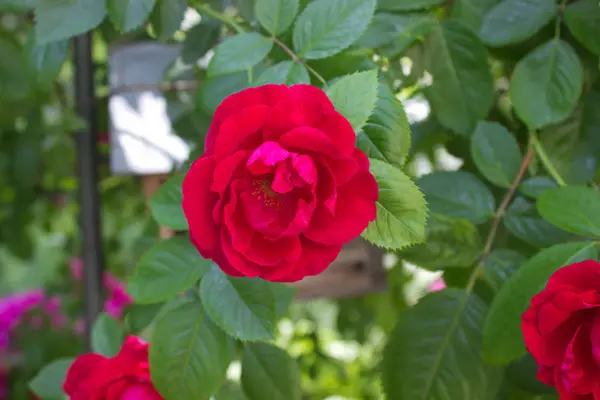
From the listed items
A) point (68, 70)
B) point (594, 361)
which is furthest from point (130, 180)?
point (594, 361)

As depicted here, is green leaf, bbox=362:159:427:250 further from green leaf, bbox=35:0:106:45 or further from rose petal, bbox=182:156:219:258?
green leaf, bbox=35:0:106:45

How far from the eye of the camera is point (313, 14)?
0.36 metres

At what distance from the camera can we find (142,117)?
2.23 ft

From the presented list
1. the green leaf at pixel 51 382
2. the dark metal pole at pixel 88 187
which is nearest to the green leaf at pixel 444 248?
the green leaf at pixel 51 382

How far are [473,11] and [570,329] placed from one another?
0.26m

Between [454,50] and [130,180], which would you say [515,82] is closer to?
[454,50]

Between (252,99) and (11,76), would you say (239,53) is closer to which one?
(252,99)

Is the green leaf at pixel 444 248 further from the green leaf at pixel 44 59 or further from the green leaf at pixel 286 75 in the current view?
the green leaf at pixel 44 59

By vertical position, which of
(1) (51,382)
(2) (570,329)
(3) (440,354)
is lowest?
(1) (51,382)

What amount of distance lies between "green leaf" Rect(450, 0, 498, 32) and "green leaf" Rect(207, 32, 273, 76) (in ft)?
0.53

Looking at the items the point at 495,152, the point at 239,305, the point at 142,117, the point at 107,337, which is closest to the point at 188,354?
the point at 239,305

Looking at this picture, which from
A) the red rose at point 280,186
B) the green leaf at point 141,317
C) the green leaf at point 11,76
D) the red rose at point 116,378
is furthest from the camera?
the green leaf at point 11,76

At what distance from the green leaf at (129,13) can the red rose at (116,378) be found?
213 millimetres

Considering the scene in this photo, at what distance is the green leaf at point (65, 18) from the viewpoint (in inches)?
15.7
